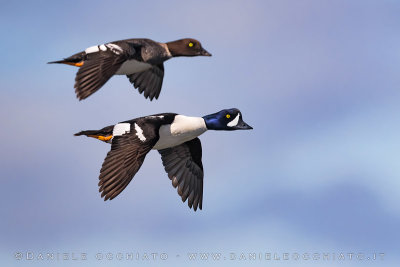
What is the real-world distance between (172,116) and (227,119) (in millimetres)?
1259

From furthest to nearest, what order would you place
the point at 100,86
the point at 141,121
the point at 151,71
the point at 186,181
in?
the point at 151,71 → the point at 186,181 → the point at 141,121 → the point at 100,86

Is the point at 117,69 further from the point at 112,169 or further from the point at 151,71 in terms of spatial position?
the point at 151,71

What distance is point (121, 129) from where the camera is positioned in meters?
19.5

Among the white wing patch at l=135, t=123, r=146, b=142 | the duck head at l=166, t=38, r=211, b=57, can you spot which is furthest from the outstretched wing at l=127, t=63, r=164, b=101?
the white wing patch at l=135, t=123, r=146, b=142

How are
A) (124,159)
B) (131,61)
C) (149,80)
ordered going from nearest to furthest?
(124,159) < (131,61) < (149,80)

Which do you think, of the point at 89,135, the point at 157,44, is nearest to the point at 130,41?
the point at 157,44

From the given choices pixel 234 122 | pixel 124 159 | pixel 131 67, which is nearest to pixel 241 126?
pixel 234 122

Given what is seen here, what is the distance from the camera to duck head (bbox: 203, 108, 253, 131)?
20.5 metres

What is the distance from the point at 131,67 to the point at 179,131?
5.95 ft

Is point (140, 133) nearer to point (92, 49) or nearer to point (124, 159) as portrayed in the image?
point (124, 159)

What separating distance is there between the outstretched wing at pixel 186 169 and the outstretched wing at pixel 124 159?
5.58 feet

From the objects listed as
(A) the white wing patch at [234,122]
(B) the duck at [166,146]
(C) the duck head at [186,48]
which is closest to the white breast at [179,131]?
(B) the duck at [166,146]

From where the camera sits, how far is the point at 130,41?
2014 cm

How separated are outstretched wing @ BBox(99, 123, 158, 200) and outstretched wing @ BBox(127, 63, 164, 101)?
9.43 feet
